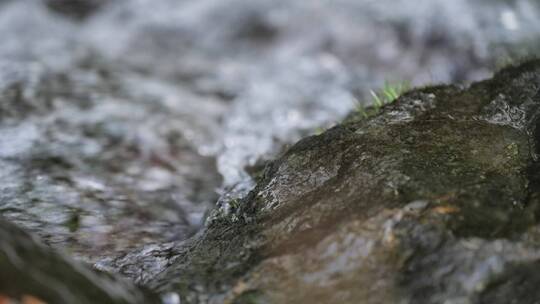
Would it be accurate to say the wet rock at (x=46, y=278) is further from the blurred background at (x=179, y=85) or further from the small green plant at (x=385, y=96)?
the small green plant at (x=385, y=96)

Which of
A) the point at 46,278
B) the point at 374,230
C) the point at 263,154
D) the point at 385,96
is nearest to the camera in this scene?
the point at 46,278

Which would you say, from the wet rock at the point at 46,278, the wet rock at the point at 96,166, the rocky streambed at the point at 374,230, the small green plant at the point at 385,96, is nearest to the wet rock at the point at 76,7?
the wet rock at the point at 96,166

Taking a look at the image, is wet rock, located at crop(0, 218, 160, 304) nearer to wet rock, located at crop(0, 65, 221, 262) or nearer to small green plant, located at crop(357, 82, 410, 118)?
wet rock, located at crop(0, 65, 221, 262)

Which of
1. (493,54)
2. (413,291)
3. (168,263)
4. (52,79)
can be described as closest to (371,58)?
(493,54)

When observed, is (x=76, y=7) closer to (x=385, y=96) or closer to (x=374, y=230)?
(x=385, y=96)

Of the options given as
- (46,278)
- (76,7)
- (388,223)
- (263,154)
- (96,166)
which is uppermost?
(76,7)

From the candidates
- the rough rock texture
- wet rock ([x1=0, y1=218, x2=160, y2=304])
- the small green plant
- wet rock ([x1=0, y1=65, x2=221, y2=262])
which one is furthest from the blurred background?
wet rock ([x1=0, y1=218, x2=160, y2=304])

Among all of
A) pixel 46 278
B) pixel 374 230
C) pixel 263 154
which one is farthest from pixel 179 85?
pixel 46 278
